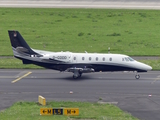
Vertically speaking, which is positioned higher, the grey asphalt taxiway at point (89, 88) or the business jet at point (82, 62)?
the business jet at point (82, 62)

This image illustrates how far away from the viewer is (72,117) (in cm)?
2584

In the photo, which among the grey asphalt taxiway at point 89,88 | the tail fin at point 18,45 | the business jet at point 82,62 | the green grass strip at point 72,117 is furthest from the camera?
the tail fin at point 18,45

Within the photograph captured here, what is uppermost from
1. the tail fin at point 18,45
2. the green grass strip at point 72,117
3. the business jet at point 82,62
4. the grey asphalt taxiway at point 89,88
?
the tail fin at point 18,45

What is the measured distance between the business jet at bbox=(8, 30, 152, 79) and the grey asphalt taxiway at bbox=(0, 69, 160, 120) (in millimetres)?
890

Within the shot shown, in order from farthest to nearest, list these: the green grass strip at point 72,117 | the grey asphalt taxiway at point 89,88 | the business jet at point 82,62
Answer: the business jet at point 82,62, the grey asphalt taxiway at point 89,88, the green grass strip at point 72,117

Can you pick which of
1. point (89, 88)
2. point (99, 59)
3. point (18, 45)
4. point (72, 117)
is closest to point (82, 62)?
point (99, 59)

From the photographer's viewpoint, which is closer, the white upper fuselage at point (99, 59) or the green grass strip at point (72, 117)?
the green grass strip at point (72, 117)

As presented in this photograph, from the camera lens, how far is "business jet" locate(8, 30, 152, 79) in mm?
40469

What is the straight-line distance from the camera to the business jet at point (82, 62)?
4047cm

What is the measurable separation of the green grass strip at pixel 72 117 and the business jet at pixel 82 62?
1093cm

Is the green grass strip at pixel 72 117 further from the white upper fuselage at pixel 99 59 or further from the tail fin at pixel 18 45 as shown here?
the tail fin at pixel 18 45

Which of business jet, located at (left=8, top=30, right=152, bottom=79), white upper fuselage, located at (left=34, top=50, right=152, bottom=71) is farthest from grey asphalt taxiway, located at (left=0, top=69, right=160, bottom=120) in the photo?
white upper fuselage, located at (left=34, top=50, right=152, bottom=71)

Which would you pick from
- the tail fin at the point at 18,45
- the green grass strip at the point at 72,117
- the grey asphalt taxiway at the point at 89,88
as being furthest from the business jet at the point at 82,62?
the green grass strip at the point at 72,117

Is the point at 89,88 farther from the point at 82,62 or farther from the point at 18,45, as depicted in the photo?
the point at 18,45
